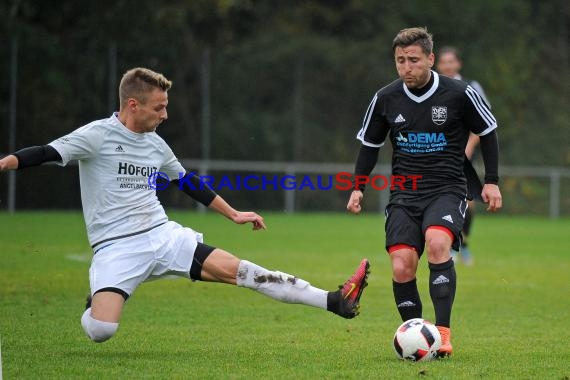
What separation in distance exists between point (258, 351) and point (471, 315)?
2643 millimetres

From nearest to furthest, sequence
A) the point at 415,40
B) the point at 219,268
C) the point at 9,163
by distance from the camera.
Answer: the point at 9,163 < the point at 219,268 < the point at 415,40

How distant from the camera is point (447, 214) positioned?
6.42 m

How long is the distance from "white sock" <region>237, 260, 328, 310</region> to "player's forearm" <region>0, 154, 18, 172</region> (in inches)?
57.0

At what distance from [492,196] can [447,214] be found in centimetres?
37

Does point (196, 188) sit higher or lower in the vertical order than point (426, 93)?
lower

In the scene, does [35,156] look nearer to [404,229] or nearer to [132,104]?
[132,104]

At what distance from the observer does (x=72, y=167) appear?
21734 millimetres

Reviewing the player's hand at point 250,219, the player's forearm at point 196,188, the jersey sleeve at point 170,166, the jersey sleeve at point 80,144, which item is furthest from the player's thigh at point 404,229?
the jersey sleeve at point 80,144

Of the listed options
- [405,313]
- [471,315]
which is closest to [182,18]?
[471,315]

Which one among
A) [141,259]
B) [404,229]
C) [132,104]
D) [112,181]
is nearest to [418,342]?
[404,229]

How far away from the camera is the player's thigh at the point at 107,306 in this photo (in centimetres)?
607

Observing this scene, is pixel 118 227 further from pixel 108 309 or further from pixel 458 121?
pixel 458 121

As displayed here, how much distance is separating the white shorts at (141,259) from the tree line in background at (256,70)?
15947mm

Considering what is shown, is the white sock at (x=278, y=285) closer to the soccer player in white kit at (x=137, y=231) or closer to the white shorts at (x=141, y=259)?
the soccer player in white kit at (x=137, y=231)
